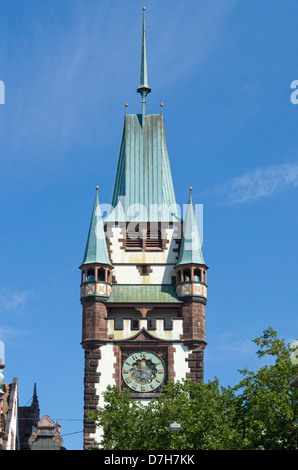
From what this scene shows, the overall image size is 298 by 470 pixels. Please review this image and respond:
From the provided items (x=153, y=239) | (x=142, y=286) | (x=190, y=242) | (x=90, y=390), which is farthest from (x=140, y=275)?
(x=90, y=390)

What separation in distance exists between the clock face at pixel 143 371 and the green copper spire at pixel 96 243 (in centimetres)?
717

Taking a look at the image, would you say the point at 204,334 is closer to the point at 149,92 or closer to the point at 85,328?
the point at 85,328

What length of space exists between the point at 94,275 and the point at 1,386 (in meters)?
9.58

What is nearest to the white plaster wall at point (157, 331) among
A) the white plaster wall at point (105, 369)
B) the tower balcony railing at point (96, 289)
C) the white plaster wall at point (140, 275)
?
the white plaster wall at point (105, 369)

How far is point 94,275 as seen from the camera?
8756 centimetres

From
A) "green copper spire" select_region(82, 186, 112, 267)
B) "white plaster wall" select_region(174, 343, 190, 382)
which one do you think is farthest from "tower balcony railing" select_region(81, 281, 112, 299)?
"white plaster wall" select_region(174, 343, 190, 382)

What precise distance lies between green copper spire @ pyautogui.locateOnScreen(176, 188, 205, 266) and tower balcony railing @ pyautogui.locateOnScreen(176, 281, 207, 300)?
1428 millimetres

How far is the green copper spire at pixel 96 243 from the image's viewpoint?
87981mm

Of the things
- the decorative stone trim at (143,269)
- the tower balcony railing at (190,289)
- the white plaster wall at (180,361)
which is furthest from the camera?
the decorative stone trim at (143,269)

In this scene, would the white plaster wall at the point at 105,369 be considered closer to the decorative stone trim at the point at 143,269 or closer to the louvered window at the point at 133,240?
the decorative stone trim at the point at 143,269

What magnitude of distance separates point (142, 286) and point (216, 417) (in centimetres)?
2220

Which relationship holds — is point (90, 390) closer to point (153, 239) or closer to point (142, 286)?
point (142, 286)

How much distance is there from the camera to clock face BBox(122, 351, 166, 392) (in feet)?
276

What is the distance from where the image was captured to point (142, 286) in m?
87.9
